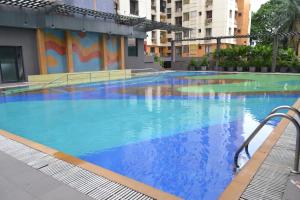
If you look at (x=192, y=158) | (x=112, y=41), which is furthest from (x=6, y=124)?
(x=112, y=41)

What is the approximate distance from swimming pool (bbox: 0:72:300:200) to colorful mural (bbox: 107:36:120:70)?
586 inches

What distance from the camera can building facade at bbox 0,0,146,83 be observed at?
19.4 metres

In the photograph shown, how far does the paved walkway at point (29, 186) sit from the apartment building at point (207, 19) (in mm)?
43117

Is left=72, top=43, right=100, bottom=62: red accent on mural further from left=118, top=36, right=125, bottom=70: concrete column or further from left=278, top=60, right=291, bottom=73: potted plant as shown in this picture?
left=278, top=60, right=291, bottom=73: potted plant

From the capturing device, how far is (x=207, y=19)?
4819cm

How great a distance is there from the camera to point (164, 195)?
11.5 ft

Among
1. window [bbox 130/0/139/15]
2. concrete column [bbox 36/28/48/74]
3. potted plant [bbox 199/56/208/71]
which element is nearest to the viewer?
concrete column [bbox 36/28/48/74]

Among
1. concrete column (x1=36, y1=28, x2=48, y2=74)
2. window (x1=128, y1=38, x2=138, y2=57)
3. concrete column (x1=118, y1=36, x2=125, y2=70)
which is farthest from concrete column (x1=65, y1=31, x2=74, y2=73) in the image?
window (x1=128, y1=38, x2=138, y2=57)

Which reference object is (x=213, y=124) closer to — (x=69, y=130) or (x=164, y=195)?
(x=69, y=130)

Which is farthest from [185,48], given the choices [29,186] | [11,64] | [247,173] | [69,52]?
[29,186]

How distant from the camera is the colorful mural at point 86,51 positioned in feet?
79.9

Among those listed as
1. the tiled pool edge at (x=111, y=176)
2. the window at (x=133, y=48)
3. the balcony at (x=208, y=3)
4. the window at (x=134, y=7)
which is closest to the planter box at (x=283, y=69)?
the window at (x=133, y=48)

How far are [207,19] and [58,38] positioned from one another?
32927 millimetres

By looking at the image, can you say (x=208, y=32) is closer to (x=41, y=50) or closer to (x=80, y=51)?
(x=80, y=51)
